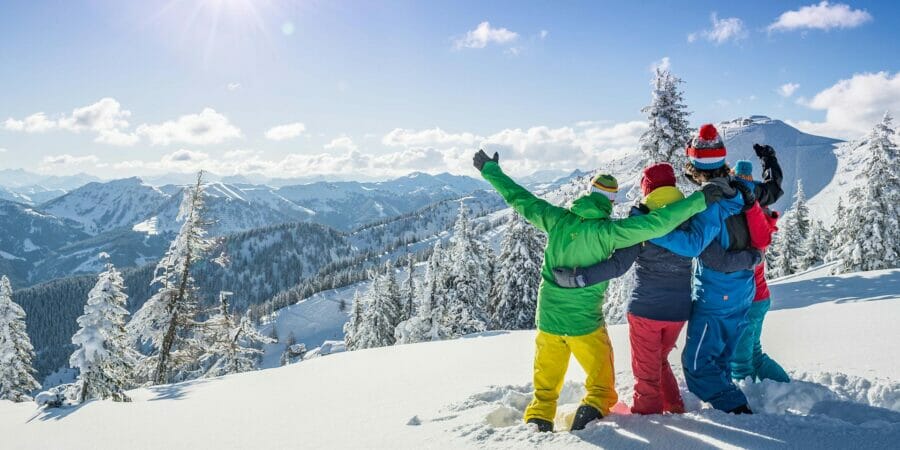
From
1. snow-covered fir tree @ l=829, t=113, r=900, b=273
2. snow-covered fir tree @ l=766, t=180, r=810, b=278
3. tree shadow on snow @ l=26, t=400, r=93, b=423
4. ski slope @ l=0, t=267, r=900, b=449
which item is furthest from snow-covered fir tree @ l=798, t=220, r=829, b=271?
tree shadow on snow @ l=26, t=400, r=93, b=423

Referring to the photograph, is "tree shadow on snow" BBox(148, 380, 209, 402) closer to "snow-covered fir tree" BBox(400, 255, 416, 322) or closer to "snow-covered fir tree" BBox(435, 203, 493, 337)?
"snow-covered fir tree" BBox(435, 203, 493, 337)

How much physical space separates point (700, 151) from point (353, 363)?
6618 millimetres

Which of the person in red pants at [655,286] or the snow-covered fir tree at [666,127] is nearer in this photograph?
the person in red pants at [655,286]

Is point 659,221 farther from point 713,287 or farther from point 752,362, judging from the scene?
point 752,362

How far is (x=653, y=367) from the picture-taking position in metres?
3.66

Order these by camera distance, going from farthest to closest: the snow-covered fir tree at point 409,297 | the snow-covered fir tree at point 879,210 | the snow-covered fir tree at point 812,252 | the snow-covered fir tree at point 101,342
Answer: the snow-covered fir tree at point 409,297
the snow-covered fir tree at point 812,252
the snow-covered fir tree at point 879,210
the snow-covered fir tree at point 101,342

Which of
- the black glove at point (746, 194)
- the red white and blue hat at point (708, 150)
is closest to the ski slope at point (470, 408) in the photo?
the black glove at point (746, 194)

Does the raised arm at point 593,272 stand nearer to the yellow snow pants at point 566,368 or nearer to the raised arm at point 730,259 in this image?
the yellow snow pants at point 566,368

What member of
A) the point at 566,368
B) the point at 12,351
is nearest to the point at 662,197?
the point at 566,368

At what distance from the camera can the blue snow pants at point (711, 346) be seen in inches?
144

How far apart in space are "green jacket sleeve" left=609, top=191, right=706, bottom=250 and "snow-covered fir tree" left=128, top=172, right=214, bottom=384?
17657mm

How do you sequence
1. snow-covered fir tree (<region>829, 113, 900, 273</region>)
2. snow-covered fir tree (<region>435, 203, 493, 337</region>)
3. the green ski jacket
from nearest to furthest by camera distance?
the green ski jacket
snow-covered fir tree (<region>829, 113, 900, 273</region>)
snow-covered fir tree (<region>435, 203, 493, 337</region>)

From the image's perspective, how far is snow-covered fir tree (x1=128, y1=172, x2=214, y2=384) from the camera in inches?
664

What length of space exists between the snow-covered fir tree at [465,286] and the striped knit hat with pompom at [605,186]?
24.5m
